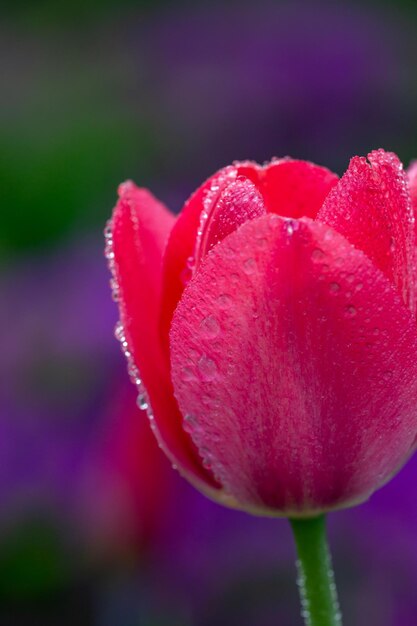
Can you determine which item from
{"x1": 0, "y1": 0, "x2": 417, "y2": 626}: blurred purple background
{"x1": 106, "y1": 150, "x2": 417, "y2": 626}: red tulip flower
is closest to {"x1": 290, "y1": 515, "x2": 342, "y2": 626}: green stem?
{"x1": 106, "y1": 150, "x2": 417, "y2": 626}: red tulip flower

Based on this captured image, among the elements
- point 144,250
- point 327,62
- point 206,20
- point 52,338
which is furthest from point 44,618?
point 206,20

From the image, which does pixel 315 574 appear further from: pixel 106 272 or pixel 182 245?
pixel 106 272

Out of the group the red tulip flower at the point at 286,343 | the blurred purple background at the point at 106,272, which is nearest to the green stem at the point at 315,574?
the red tulip flower at the point at 286,343

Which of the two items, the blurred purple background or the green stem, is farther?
the blurred purple background

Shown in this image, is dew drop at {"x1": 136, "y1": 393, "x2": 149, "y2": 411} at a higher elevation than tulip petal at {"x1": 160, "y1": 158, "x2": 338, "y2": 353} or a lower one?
lower

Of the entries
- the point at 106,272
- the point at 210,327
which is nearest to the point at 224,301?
the point at 210,327

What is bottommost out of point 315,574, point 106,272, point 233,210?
point 315,574

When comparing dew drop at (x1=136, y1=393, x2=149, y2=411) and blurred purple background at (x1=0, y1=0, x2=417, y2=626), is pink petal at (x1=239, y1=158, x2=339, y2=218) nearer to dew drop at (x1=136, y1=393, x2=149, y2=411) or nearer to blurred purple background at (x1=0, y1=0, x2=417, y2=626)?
dew drop at (x1=136, y1=393, x2=149, y2=411)
